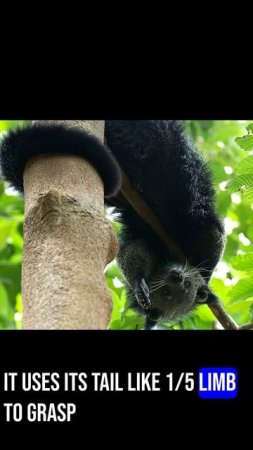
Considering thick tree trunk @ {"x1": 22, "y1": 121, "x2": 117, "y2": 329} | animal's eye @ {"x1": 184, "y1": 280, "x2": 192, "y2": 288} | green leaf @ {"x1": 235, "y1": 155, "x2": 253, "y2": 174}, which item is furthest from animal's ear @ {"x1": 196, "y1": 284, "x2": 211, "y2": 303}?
thick tree trunk @ {"x1": 22, "y1": 121, "x2": 117, "y2": 329}

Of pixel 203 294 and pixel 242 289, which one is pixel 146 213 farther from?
pixel 242 289

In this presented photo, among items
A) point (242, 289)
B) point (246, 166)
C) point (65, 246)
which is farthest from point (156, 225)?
point (65, 246)

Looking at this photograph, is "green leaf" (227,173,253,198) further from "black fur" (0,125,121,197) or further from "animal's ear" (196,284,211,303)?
"animal's ear" (196,284,211,303)

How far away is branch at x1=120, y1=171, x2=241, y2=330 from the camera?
375 centimetres

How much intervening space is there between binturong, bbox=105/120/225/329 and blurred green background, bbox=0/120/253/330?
0.23 metres

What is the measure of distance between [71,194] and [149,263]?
5.88 ft

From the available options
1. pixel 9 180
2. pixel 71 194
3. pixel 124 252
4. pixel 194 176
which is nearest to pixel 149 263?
pixel 124 252

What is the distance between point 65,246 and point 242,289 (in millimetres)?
1641

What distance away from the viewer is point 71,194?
2.33 m

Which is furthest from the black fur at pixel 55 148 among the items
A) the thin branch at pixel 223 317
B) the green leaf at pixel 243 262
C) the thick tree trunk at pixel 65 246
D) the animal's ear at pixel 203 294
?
the animal's ear at pixel 203 294

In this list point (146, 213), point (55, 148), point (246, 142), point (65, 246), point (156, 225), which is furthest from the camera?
point (156, 225)

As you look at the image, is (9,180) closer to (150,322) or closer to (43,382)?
(43,382)

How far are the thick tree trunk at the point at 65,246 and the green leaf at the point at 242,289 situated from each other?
48.4 inches

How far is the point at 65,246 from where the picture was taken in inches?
83.4
